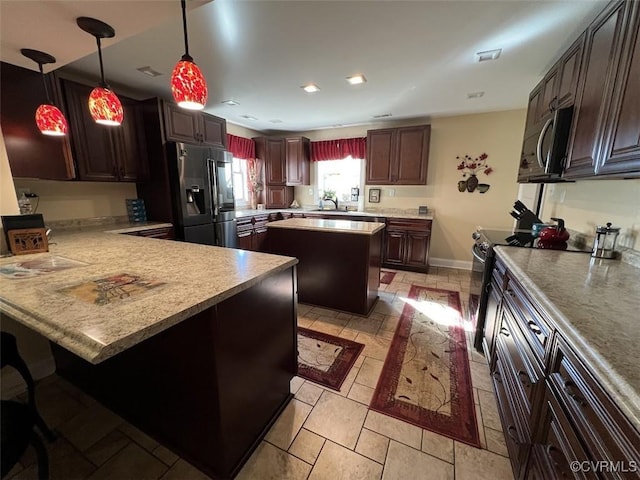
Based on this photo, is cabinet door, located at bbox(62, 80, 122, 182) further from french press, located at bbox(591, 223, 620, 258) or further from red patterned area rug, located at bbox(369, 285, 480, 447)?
french press, located at bbox(591, 223, 620, 258)

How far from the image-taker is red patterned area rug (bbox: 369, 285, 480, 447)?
1510mm

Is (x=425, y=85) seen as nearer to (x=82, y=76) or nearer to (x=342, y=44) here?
(x=342, y=44)

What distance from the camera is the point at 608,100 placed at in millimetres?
1276

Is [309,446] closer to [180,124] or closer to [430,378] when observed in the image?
[430,378]

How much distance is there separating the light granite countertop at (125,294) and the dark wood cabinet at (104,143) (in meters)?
1.32

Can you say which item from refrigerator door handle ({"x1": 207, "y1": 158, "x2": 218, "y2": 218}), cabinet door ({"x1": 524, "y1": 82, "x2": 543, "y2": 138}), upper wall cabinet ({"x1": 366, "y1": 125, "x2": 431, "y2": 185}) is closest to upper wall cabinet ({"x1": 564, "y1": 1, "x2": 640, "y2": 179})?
cabinet door ({"x1": 524, "y1": 82, "x2": 543, "y2": 138})

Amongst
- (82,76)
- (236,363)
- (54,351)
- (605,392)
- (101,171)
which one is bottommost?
(54,351)

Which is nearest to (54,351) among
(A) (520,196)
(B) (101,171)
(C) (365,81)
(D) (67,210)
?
(D) (67,210)

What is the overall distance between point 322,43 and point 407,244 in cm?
298

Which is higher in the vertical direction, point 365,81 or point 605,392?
point 365,81

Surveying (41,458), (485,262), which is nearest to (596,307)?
(485,262)

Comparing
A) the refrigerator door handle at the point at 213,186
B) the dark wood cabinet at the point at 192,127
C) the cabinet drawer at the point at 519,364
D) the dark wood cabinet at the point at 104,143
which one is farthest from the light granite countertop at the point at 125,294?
the dark wood cabinet at the point at 192,127

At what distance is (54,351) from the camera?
1.81 meters

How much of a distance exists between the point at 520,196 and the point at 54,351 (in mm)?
5369
